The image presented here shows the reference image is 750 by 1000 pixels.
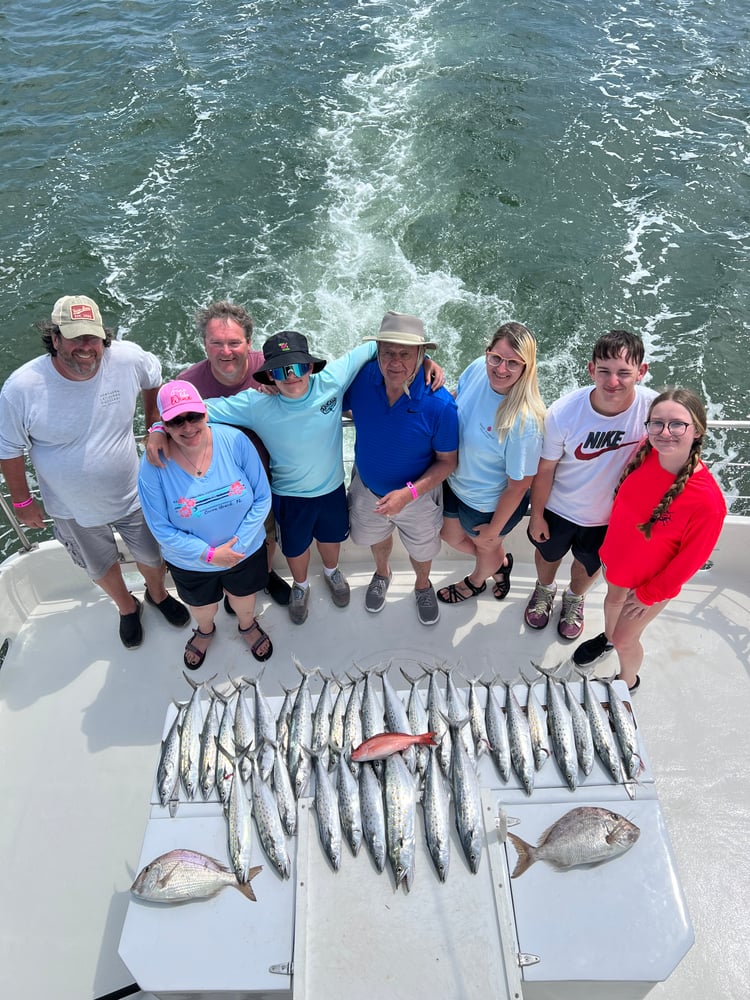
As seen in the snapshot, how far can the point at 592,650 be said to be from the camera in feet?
12.0

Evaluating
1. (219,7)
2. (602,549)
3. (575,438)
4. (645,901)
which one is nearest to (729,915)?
(645,901)

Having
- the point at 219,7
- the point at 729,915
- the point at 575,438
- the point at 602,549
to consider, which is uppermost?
the point at 219,7

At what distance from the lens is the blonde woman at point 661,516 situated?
256 centimetres

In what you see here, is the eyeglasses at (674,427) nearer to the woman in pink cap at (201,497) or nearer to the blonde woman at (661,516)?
the blonde woman at (661,516)

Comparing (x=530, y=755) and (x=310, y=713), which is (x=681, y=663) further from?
(x=310, y=713)

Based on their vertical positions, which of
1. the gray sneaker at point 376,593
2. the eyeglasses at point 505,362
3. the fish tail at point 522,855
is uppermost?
the eyeglasses at point 505,362

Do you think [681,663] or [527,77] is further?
[527,77]

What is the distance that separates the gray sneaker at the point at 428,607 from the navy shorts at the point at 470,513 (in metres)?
0.58

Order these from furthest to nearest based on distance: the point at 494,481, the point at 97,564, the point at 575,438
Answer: the point at 97,564, the point at 494,481, the point at 575,438

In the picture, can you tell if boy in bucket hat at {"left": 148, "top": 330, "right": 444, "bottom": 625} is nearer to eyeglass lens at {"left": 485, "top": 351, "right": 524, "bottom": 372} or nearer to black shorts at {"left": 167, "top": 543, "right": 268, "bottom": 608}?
black shorts at {"left": 167, "top": 543, "right": 268, "bottom": 608}

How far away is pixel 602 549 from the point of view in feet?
10.3

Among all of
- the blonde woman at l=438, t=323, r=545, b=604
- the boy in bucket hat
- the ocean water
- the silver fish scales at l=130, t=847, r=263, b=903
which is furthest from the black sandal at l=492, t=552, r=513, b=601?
the ocean water

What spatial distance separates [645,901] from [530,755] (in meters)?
0.62

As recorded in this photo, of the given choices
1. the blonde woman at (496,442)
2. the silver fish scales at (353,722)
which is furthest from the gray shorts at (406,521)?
the silver fish scales at (353,722)
